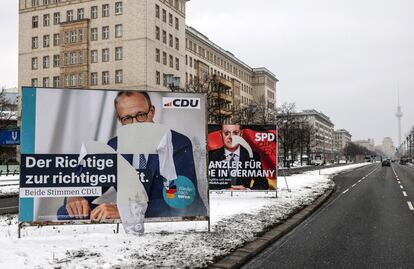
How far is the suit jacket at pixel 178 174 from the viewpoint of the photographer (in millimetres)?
8766

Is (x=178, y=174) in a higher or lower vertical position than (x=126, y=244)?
higher

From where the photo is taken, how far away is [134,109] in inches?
344

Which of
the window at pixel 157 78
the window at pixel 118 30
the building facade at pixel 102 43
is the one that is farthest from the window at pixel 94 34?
the window at pixel 157 78

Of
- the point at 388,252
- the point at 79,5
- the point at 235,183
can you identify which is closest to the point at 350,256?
the point at 388,252

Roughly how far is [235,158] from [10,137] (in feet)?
31.3

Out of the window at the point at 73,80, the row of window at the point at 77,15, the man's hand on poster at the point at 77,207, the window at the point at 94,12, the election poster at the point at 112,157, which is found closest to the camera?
the election poster at the point at 112,157

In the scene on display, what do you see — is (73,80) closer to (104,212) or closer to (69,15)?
(69,15)

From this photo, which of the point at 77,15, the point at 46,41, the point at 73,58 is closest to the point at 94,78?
the point at 73,58

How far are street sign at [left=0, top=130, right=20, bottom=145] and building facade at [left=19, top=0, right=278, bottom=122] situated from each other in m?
42.1

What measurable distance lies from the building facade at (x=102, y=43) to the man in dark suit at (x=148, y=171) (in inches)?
2043

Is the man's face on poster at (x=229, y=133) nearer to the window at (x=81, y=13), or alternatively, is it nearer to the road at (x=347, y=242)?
the road at (x=347, y=242)

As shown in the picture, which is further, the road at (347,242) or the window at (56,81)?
the window at (56,81)

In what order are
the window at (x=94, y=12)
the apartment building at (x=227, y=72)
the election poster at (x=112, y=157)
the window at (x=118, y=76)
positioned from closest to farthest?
the election poster at (x=112, y=157) < the window at (x=118, y=76) < the window at (x=94, y=12) < the apartment building at (x=227, y=72)

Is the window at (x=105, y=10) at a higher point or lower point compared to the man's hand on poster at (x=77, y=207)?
higher
